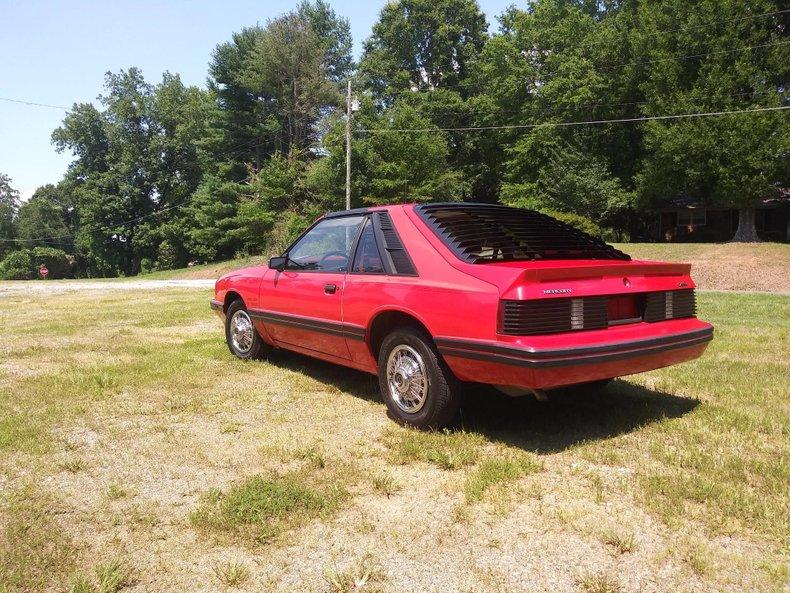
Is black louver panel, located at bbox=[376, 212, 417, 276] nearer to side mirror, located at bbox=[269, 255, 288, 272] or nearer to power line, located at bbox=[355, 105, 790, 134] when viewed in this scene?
side mirror, located at bbox=[269, 255, 288, 272]

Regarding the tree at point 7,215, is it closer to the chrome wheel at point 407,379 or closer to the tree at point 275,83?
the tree at point 275,83

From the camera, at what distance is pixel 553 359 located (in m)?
3.22

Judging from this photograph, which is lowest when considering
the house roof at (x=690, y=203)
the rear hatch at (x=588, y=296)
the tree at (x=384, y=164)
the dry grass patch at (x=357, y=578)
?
the dry grass patch at (x=357, y=578)

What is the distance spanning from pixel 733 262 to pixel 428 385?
22.0 meters

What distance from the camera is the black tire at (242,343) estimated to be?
6117mm

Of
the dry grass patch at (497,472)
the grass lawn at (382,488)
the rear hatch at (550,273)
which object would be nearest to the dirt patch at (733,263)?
the grass lawn at (382,488)

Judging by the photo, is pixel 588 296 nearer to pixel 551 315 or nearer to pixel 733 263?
pixel 551 315

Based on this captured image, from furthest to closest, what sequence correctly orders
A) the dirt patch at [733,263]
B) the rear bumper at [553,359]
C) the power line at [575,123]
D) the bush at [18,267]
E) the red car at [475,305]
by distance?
the bush at [18,267]
the power line at [575,123]
the dirt patch at [733,263]
the red car at [475,305]
the rear bumper at [553,359]

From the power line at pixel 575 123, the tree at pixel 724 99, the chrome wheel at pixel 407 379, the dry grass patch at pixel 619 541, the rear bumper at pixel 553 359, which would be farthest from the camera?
the power line at pixel 575 123

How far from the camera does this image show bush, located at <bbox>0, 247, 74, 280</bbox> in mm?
64494

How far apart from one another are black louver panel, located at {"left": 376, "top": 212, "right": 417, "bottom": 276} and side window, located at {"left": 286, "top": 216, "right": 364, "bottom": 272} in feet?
1.18

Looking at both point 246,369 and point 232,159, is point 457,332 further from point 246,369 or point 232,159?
point 232,159

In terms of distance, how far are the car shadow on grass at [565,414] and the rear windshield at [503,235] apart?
1106 millimetres

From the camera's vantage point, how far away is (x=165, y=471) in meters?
3.37
